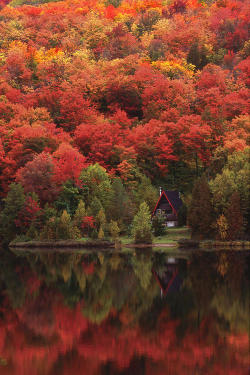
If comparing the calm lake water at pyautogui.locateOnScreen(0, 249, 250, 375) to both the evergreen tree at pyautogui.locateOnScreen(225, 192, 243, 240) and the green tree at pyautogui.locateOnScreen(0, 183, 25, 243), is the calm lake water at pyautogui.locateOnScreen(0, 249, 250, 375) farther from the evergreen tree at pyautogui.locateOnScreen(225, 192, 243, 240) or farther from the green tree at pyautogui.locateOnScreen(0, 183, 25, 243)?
the green tree at pyautogui.locateOnScreen(0, 183, 25, 243)

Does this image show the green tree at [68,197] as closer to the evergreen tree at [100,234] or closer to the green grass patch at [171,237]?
the evergreen tree at [100,234]

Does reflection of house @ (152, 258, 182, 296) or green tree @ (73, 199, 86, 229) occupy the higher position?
green tree @ (73, 199, 86, 229)

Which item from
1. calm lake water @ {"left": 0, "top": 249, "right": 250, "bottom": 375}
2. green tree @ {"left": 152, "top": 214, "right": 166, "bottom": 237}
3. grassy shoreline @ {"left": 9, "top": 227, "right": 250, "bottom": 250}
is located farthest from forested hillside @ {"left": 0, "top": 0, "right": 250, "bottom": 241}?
calm lake water @ {"left": 0, "top": 249, "right": 250, "bottom": 375}

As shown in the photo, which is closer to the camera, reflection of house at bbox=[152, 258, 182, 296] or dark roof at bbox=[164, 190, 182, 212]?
→ reflection of house at bbox=[152, 258, 182, 296]

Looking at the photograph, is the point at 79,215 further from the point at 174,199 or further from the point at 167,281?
the point at 167,281

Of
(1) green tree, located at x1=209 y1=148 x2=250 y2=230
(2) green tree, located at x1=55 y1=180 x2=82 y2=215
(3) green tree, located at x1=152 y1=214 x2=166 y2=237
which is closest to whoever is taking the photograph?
(1) green tree, located at x1=209 y1=148 x2=250 y2=230

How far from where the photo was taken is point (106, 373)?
11.7 metres

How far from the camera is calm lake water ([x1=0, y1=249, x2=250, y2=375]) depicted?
12.2 meters

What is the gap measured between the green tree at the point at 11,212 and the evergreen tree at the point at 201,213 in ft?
58.6

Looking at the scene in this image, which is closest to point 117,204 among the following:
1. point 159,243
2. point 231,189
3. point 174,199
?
point 174,199

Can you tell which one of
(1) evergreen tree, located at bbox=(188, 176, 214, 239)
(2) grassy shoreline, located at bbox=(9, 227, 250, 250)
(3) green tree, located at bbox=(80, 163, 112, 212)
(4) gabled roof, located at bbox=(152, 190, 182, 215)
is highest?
(3) green tree, located at bbox=(80, 163, 112, 212)

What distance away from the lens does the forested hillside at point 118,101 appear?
177ft

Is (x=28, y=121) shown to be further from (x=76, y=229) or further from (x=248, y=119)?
(x=248, y=119)

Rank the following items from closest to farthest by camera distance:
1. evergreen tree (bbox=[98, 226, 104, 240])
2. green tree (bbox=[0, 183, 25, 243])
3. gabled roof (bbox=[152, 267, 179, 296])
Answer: gabled roof (bbox=[152, 267, 179, 296]) < evergreen tree (bbox=[98, 226, 104, 240]) < green tree (bbox=[0, 183, 25, 243])
